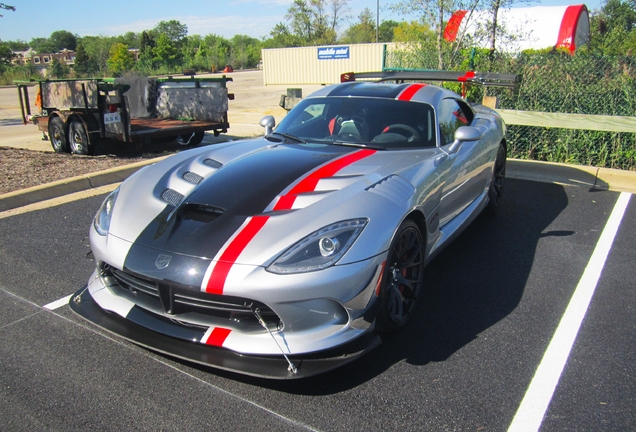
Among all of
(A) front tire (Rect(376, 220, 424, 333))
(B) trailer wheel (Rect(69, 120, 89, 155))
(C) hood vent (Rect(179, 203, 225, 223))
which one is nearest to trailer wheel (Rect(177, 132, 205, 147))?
(B) trailer wheel (Rect(69, 120, 89, 155))

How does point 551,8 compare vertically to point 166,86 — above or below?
above

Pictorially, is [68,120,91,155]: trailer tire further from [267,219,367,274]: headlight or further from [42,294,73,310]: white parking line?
[267,219,367,274]: headlight

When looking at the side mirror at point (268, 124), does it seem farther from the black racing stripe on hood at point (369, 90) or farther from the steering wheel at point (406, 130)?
the steering wheel at point (406, 130)

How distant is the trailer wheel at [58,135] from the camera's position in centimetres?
876

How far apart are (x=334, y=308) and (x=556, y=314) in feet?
6.04

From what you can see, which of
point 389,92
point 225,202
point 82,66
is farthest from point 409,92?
point 82,66

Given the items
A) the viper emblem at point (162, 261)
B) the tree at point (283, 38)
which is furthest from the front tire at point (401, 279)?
the tree at point (283, 38)

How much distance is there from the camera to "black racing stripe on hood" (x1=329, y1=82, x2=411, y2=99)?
14.8ft

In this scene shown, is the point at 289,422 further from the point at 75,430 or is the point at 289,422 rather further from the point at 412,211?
the point at 412,211

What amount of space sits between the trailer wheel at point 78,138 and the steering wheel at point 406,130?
5.92 meters

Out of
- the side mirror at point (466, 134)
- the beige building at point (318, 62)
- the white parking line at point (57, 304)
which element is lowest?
the white parking line at point (57, 304)

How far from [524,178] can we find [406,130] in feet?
13.2

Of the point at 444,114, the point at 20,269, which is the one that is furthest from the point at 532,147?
the point at 20,269

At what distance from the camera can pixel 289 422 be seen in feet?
8.18
